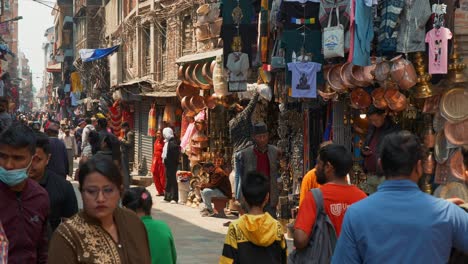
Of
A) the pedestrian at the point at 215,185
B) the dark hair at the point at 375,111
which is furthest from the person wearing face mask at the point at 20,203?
the pedestrian at the point at 215,185

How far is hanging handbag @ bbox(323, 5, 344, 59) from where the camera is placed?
10617mm

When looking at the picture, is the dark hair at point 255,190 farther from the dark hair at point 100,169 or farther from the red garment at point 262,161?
the red garment at point 262,161

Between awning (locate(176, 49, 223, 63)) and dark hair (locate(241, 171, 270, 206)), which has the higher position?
awning (locate(176, 49, 223, 63))

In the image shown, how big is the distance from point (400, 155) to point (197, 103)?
13.8 metres

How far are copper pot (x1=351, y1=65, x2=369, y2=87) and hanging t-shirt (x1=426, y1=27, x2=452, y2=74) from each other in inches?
48.3

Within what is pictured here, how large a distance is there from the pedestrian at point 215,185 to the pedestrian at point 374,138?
4.25 meters

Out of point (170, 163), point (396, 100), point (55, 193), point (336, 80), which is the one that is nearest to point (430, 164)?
point (396, 100)

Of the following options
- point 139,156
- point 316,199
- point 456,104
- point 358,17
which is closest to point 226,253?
point 316,199

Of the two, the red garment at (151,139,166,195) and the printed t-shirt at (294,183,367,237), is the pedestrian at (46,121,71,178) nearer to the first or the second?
the printed t-shirt at (294,183,367,237)

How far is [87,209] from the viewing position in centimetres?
356

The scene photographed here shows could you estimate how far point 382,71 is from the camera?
9664 mm

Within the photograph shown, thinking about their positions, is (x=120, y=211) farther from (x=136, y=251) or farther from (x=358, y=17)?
(x=358, y=17)

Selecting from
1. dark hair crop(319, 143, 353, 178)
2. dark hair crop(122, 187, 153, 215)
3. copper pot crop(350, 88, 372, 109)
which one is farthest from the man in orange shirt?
copper pot crop(350, 88, 372, 109)

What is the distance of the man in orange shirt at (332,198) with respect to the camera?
15.8ft
